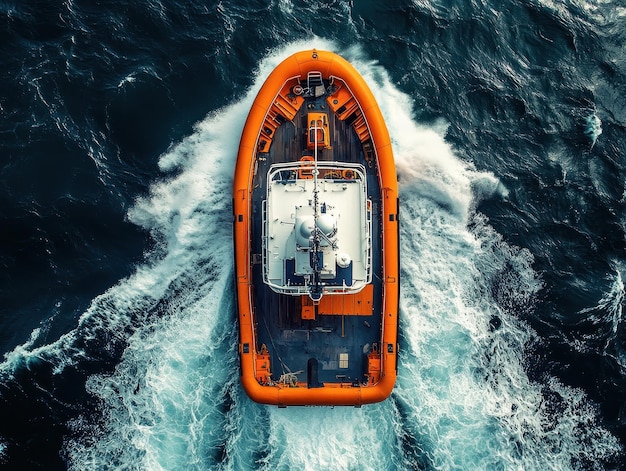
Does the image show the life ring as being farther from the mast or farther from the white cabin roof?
the mast

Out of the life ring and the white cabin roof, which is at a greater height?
the life ring

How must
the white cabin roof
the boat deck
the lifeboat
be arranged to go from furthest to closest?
the boat deck, the lifeboat, the white cabin roof

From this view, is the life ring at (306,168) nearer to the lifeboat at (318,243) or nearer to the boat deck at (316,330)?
the lifeboat at (318,243)

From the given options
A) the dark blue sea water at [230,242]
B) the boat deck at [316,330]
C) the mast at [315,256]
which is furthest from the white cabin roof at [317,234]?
the dark blue sea water at [230,242]

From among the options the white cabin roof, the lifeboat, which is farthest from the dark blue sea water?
the white cabin roof

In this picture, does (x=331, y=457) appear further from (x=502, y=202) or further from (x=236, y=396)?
(x=502, y=202)

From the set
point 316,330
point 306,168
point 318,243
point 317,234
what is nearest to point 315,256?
point 318,243

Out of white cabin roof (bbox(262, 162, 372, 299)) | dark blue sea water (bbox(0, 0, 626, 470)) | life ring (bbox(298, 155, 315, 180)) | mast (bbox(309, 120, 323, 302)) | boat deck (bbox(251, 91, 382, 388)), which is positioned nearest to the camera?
mast (bbox(309, 120, 323, 302))

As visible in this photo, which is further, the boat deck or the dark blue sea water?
the dark blue sea water
